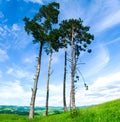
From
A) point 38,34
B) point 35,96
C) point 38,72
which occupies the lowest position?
point 35,96

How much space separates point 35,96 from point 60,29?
44.8 feet

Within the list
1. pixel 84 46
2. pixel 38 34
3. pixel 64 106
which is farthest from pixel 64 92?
pixel 38 34

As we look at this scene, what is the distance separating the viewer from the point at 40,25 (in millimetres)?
39344

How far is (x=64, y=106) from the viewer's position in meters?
44.5

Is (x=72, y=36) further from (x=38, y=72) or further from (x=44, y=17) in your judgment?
(x=38, y=72)

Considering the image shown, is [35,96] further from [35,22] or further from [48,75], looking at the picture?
[35,22]

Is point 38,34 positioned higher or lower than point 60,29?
lower

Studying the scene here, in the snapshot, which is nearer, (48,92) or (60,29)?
(48,92)

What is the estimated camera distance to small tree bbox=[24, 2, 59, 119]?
37.4m

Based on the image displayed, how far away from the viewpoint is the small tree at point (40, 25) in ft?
123

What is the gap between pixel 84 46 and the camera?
43562 millimetres

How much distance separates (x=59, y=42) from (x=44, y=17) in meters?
6.79

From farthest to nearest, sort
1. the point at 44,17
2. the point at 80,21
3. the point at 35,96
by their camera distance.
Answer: the point at 80,21 → the point at 44,17 → the point at 35,96

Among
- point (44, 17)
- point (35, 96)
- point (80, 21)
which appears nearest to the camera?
point (35, 96)
